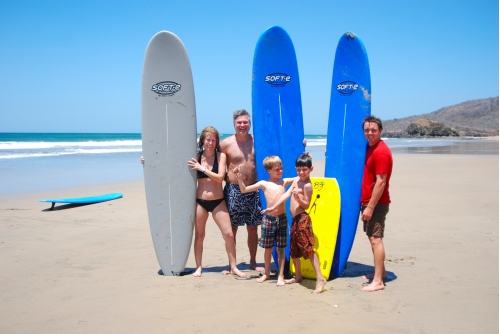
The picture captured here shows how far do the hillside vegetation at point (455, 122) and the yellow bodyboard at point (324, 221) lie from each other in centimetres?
4521

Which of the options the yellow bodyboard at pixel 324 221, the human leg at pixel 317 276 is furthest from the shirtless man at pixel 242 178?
the human leg at pixel 317 276

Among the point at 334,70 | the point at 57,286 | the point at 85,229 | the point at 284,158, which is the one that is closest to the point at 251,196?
the point at 284,158

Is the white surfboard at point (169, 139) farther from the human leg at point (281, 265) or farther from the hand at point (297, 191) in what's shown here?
the hand at point (297, 191)

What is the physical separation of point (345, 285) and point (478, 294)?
921mm

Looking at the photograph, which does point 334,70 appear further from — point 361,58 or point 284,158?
point 284,158

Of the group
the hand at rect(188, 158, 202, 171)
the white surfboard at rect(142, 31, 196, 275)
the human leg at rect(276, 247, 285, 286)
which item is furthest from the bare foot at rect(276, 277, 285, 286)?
the hand at rect(188, 158, 202, 171)

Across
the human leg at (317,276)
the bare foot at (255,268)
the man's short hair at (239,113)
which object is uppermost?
the man's short hair at (239,113)

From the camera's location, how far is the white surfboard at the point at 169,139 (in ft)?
13.0

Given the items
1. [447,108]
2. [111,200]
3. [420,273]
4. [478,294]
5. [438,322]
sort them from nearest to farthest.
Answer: [438,322] → [478,294] → [420,273] → [111,200] → [447,108]

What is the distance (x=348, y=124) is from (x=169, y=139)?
1.63 meters

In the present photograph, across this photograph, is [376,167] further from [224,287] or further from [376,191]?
[224,287]

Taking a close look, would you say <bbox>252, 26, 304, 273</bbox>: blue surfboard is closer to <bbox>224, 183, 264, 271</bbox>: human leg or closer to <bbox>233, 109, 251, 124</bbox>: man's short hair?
<bbox>233, 109, 251, 124</bbox>: man's short hair

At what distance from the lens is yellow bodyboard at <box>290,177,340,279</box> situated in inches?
142

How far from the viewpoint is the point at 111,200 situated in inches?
296
